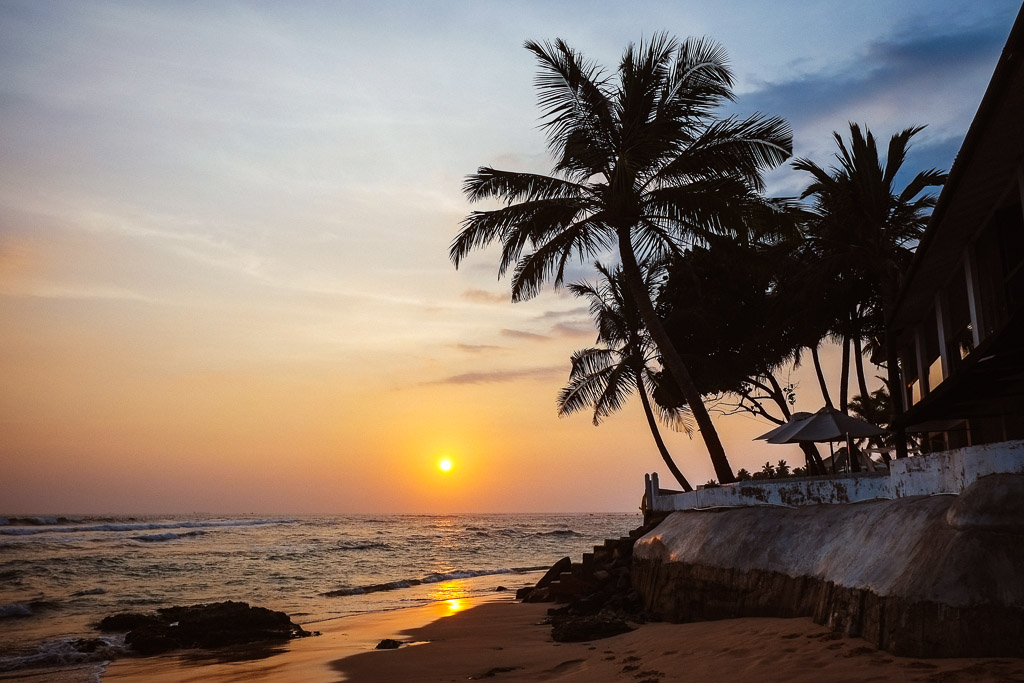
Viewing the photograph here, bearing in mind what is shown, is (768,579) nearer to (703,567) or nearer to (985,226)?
(703,567)

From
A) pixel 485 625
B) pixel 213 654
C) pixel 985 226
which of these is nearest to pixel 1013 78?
pixel 985 226

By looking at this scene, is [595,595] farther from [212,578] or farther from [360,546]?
[360,546]

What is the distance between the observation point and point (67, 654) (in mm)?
14656

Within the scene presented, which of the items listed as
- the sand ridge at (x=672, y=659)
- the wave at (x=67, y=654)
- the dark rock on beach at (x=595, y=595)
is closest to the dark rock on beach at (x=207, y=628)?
the wave at (x=67, y=654)

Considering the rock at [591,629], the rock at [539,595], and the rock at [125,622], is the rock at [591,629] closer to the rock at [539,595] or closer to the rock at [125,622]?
the rock at [539,595]

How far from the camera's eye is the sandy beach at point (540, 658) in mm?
6062

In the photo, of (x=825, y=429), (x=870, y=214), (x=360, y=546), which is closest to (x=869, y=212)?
(x=870, y=214)

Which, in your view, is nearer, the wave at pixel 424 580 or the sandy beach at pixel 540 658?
the sandy beach at pixel 540 658

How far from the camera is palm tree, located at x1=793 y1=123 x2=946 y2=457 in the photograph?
19.6m

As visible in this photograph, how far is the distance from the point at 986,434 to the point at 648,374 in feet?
41.3

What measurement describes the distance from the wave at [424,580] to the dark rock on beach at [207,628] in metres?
8.49

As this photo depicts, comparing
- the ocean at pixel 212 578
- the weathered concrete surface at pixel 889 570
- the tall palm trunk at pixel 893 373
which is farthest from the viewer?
the ocean at pixel 212 578

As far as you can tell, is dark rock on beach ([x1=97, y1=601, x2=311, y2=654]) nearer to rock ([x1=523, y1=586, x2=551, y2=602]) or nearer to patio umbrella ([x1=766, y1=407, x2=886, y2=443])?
rock ([x1=523, y1=586, x2=551, y2=602])

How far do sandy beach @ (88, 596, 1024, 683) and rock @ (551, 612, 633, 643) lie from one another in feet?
0.76
